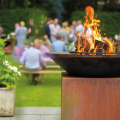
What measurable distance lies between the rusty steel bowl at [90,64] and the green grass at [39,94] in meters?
2.81

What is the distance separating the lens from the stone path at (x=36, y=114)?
6548mm

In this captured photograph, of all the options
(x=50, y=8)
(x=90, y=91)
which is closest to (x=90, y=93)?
(x=90, y=91)

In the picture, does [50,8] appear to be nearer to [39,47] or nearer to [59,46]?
[59,46]

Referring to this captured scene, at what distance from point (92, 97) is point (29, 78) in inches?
230

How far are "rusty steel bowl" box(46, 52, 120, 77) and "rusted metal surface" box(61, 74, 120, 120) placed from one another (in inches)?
4.4

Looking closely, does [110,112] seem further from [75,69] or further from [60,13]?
[60,13]

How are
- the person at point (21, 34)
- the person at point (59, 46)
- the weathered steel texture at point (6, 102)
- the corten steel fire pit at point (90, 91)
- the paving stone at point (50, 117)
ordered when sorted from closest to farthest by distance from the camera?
the corten steel fire pit at point (90, 91) < the paving stone at point (50, 117) < the weathered steel texture at point (6, 102) < the person at point (59, 46) < the person at point (21, 34)

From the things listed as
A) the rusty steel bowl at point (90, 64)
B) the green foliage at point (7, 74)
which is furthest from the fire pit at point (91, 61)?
the green foliage at point (7, 74)

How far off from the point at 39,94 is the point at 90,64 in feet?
14.5

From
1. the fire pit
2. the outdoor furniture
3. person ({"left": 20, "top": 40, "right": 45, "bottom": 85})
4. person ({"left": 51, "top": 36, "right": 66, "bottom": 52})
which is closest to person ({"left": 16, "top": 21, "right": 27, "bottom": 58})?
the outdoor furniture

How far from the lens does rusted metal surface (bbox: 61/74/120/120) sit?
5.30 meters

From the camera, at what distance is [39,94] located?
9.49m

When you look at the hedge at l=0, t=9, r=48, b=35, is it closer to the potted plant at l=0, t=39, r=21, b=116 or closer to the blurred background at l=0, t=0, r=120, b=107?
the blurred background at l=0, t=0, r=120, b=107

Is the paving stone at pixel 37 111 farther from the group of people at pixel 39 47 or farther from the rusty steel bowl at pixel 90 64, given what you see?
the group of people at pixel 39 47
